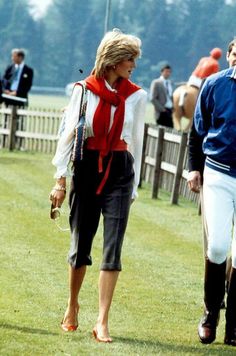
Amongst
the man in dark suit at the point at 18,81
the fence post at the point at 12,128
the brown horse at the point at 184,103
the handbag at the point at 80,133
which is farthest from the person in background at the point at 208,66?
the handbag at the point at 80,133

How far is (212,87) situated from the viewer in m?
8.07

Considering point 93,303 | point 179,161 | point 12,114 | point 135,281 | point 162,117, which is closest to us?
point 93,303

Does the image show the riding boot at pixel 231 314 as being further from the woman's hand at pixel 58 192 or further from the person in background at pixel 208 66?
the person in background at pixel 208 66

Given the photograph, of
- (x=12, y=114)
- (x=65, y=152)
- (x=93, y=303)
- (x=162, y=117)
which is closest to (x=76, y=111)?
(x=65, y=152)

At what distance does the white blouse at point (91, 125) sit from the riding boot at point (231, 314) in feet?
2.85

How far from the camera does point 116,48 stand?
25.7 feet

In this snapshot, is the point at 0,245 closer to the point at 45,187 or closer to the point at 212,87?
the point at 212,87

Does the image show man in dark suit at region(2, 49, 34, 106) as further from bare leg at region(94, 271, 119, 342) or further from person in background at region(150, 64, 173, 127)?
bare leg at region(94, 271, 119, 342)

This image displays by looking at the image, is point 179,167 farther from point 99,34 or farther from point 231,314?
point 99,34

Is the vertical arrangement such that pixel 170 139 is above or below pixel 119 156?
below

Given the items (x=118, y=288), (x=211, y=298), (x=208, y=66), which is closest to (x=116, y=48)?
(x=211, y=298)

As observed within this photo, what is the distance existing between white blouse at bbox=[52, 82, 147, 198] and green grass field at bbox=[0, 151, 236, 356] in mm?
1016

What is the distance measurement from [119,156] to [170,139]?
34.9ft

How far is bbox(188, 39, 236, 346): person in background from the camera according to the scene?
315 inches
